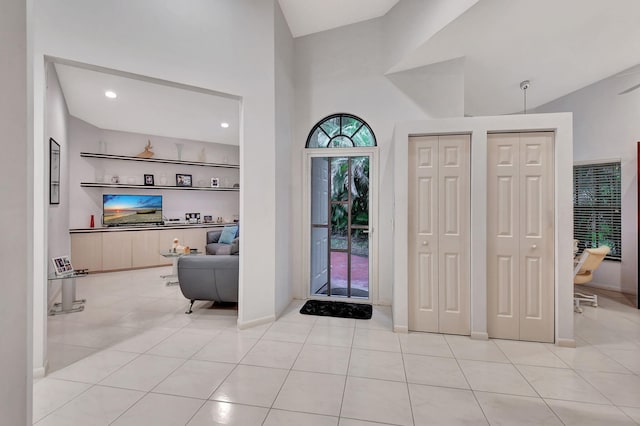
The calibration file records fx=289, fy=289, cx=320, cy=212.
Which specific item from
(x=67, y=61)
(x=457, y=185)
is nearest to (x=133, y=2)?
(x=67, y=61)

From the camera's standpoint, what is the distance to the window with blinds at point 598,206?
4.69 meters

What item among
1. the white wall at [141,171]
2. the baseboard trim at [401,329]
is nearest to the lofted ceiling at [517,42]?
the baseboard trim at [401,329]

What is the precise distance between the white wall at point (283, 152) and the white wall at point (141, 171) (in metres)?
4.12

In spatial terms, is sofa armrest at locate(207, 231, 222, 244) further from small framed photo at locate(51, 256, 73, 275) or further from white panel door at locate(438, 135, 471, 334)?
white panel door at locate(438, 135, 471, 334)

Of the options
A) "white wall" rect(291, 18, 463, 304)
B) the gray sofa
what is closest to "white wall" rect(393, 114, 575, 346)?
"white wall" rect(291, 18, 463, 304)

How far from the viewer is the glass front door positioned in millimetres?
4121

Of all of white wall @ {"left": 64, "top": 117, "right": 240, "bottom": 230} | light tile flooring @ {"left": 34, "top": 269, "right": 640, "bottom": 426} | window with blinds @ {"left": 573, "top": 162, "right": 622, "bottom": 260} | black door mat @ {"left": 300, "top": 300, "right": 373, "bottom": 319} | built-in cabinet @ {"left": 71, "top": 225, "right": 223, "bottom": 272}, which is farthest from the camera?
white wall @ {"left": 64, "top": 117, "right": 240, "bottom": 230}

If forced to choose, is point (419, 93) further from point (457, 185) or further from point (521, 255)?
point (521, 255)

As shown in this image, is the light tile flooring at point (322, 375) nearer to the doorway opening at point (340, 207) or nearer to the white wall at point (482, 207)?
the white wall at point (482, 207)

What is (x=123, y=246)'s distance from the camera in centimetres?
599

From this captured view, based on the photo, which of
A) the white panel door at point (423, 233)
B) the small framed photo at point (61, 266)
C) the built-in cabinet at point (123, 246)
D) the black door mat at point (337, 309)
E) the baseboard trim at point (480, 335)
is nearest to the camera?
the baseboard trim at point (480, 335)

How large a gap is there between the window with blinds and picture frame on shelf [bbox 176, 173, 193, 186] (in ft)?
26.5

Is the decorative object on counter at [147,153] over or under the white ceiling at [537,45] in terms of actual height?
under

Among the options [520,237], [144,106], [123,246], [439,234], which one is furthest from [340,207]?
[123,246]
